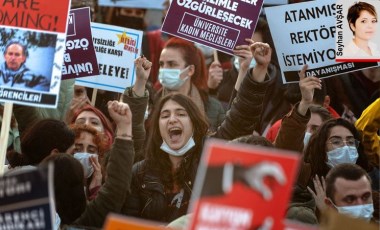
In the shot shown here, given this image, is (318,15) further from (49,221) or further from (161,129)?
(49,221)

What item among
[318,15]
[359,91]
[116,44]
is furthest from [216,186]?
[359,91]

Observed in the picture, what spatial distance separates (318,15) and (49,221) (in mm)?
4589

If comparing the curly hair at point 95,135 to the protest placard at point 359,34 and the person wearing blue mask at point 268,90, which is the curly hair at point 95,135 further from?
the person wearing blue mask at point 268,90

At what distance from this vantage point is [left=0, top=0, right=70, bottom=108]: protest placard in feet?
25.9

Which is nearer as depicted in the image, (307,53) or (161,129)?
(161,129)

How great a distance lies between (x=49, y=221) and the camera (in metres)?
5.70

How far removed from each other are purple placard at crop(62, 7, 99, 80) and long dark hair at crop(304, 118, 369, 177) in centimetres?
184

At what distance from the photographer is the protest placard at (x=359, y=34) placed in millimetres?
9195

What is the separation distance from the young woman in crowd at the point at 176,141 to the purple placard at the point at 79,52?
971mm

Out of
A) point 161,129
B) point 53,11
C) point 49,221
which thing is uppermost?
point 53,11

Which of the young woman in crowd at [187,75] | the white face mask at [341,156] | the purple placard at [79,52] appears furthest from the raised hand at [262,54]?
the purple placard at [79,52]

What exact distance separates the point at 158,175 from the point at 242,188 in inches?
130

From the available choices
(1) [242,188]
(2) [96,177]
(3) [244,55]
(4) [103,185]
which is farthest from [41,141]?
(1) [242,188]

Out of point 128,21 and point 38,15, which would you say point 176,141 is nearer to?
point 38,15
